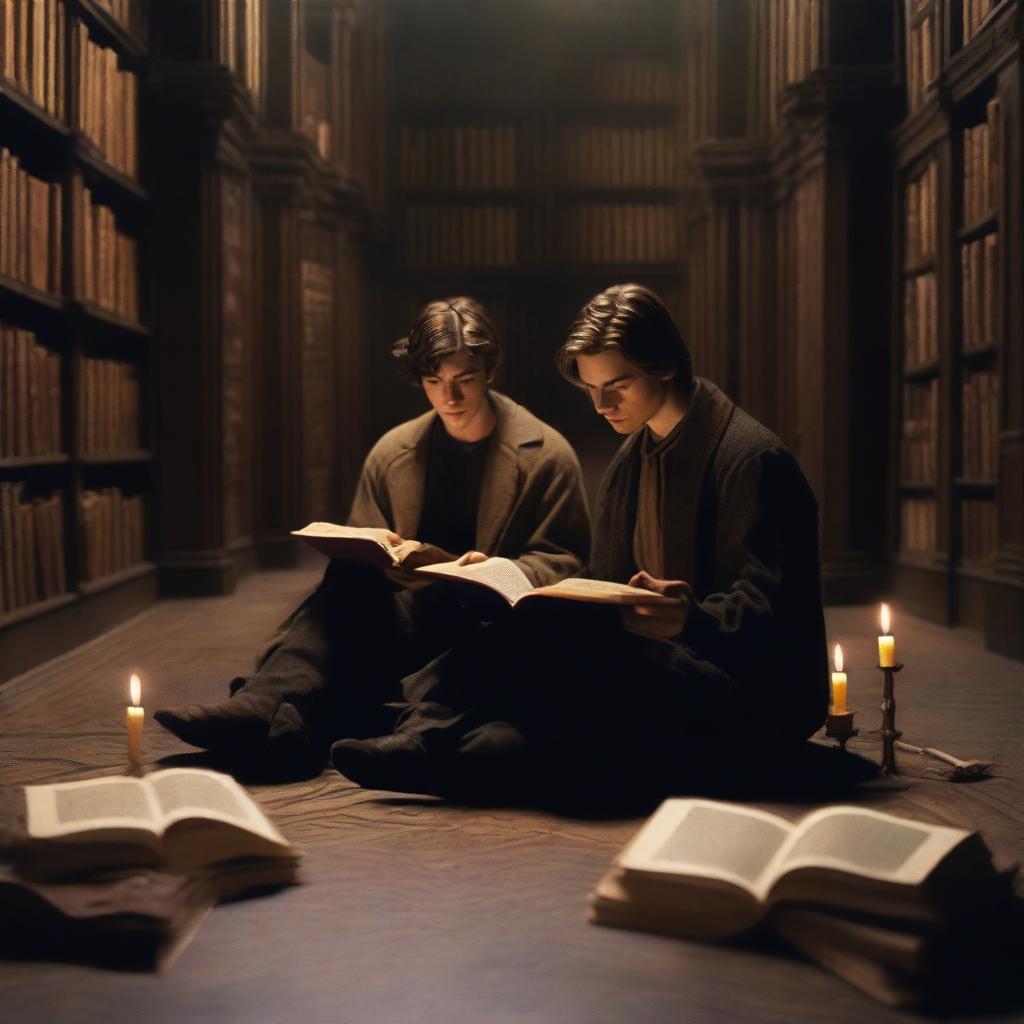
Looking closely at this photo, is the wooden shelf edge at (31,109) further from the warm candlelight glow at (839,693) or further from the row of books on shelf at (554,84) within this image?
the row of books on shelf at (554,84)

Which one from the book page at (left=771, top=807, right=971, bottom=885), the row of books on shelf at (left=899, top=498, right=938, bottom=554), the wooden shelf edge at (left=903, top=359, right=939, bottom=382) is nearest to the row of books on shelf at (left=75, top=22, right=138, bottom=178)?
the wooden shelf edge at (left=903, top=359, right=939, bottom=382)

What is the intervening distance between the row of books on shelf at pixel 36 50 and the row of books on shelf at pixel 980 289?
3900 mm

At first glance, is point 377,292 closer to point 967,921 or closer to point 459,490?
point 459,490

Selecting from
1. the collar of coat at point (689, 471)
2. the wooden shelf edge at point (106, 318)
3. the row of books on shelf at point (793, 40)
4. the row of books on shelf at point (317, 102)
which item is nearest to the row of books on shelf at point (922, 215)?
the row of books on shelf at point (793, 40)

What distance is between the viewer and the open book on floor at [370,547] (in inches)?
131

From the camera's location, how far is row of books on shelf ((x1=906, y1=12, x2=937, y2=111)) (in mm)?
6707

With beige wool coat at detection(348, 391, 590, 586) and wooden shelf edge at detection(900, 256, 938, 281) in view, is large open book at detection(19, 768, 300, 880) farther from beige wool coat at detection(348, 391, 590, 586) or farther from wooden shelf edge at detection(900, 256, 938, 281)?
wooden shelf edge at detection(900, 256, 938, 281)

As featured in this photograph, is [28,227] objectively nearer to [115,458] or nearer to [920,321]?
[115,458]

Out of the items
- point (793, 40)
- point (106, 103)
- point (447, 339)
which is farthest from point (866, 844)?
point (793, 40)

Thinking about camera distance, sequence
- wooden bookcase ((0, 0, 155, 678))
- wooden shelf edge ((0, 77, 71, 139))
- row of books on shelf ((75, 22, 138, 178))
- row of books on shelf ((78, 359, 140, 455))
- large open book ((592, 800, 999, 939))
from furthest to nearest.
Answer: row of books on shelf ((78, 359, 140, 455)) < row of books on shelf ((75, 22, 138, 178)) < wooden bookcase ((0, 0, 155, 678)) < wooden shelf edge ((0, 77, 71, 139)) < large open book ((592, 800, 999, 939))

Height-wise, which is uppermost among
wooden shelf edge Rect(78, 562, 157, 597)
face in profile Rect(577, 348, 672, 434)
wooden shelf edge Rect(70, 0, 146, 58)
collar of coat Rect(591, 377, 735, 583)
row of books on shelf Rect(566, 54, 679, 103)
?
row of books on shelf Rect(566, 54, 679, 103)

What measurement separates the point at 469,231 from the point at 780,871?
10319 mm

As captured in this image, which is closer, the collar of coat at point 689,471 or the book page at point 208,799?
the book page at point 208,799

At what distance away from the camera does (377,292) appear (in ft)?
39.0
